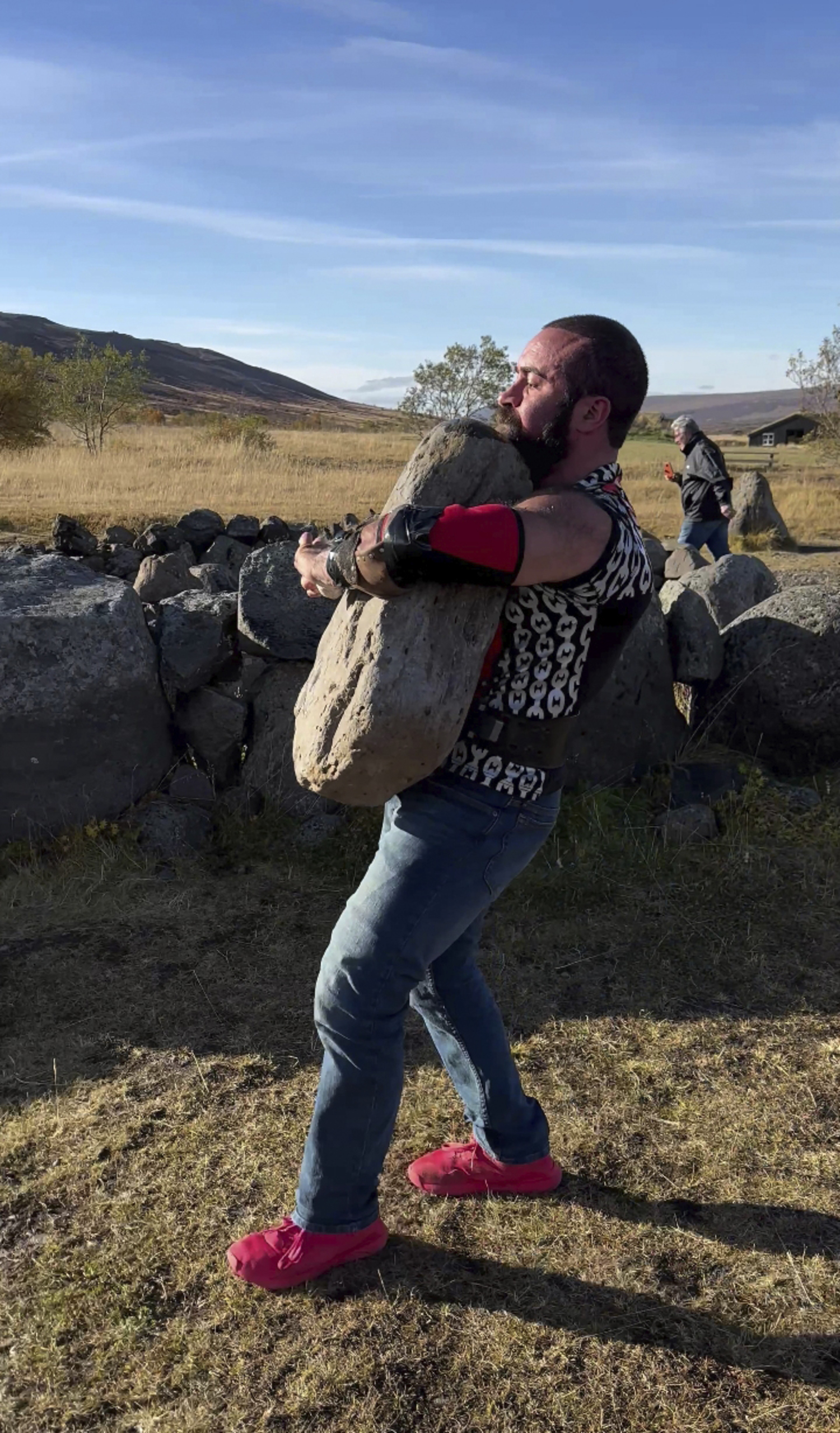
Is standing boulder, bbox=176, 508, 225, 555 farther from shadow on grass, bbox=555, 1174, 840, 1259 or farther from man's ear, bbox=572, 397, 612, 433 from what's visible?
man's ear, bbox=572, 397, 612, 433

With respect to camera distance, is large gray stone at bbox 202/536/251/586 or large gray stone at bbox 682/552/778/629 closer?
large gray stone at bbox 682/552/778/629

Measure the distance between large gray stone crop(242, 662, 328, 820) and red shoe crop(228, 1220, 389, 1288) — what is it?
2873mm

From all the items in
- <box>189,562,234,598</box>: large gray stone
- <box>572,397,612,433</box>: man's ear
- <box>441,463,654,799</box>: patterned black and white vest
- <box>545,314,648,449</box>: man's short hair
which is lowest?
<box>189,562,234,598</box>: large gray stone

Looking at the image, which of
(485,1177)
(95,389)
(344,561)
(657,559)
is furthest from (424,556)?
(95,389)

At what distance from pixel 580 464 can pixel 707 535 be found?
10470 millimetres

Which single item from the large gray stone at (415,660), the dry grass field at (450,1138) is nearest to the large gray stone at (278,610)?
the dry grass field at (450,1138)

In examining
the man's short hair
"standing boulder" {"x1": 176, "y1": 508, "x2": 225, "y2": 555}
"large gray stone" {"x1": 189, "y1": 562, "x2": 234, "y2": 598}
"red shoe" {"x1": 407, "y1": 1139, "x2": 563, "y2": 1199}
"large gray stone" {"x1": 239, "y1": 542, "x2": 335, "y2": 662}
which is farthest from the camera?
"standing boulder" {"x1": 176, "y1": 508, "x2": 225, "y2": 555}

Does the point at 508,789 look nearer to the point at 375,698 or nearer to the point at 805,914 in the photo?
the point at 375,698

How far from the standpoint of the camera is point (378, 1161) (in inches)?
104

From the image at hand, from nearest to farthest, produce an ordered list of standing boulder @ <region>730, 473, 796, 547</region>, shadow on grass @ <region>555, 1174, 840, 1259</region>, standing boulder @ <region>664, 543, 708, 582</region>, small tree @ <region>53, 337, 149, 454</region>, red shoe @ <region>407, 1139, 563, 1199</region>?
shadow on grass @ <region>555, 1174, 840, 1259</region> < red shoe @ <region>407, 1139, 563, 1199</region> < standing boulder @ <region>664, 543, 708, 582</region> < standing boulder @ <region>730, 473, 796, 547</region> < small tree @ <region>53, 337, 149, 454</region>

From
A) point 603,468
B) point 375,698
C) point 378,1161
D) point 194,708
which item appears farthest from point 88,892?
point 603,468

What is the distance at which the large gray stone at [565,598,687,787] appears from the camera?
577 cm

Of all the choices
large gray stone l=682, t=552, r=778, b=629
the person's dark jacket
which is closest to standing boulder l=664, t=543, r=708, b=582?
the person's dark jacket

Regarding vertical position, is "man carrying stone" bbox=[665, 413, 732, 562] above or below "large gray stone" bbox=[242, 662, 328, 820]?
above
